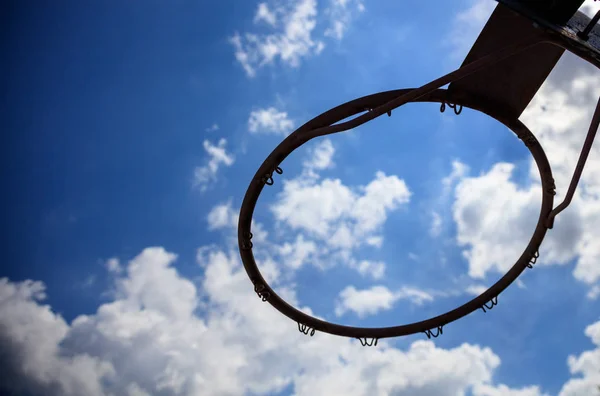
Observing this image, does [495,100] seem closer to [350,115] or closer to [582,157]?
[582,157]

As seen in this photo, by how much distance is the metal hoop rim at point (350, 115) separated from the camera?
221 inches

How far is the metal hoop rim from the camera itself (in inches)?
221

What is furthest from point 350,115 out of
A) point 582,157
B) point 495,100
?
point 582,157

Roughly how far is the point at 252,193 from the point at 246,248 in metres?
0.85

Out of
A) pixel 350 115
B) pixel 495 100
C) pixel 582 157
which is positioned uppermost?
pixel 495 100

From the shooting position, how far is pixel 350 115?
5648 millimetres

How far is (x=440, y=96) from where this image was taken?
5645 millimetres

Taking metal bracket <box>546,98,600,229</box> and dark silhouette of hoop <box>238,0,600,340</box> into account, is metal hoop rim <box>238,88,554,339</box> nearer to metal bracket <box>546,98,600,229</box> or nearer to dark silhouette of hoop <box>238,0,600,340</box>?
dark silhouette of hoop <box>238,0,600,340</box>

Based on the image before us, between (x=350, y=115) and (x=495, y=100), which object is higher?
(x=495, y=100)

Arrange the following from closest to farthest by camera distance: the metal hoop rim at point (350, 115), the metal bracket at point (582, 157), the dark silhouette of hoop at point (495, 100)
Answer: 1. the dark silhouette of hoop at point (495, 100)
2. the metal bracket at point (582, 157)
3. the metal hoop rim at point (350, 115)

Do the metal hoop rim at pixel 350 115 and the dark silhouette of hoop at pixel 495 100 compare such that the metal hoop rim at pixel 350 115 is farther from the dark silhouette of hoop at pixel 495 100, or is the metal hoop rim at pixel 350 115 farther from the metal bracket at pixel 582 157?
the metal bracket at pixel 582 157

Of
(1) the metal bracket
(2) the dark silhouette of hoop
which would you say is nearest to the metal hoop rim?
(2) the dark silhouette of hoop

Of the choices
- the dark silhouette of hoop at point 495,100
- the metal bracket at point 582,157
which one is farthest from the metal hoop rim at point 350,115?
the metal bracket at point 582,157

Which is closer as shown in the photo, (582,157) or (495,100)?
(582,157)
